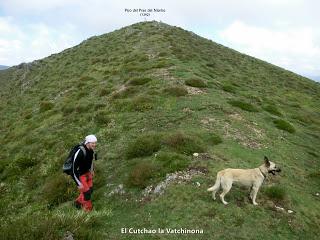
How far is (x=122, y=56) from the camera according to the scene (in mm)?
51781

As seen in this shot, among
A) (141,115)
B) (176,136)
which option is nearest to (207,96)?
(141,115)

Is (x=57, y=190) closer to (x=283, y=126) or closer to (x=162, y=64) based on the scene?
(x=283, y=126)

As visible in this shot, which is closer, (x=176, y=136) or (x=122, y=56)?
(x=176, y=136)

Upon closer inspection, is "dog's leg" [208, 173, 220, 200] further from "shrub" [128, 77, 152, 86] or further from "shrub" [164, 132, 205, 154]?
"shrub" [128, 77, 152, 86]

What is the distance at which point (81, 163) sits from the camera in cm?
1458

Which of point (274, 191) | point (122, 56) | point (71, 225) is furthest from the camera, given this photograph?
point (122, 56)

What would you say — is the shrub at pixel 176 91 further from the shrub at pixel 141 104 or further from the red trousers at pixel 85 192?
the red trousers at pixel 85 192

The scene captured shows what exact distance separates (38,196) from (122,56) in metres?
35.5

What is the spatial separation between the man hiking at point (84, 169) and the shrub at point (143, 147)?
405 centimetres

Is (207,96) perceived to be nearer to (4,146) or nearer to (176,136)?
(176,136)

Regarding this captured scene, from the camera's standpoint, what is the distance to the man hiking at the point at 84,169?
47.4ft

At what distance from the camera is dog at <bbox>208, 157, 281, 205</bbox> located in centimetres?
1459

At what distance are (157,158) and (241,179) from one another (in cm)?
440

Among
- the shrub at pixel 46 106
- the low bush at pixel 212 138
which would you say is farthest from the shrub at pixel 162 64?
the low bush at pixel 212 138
